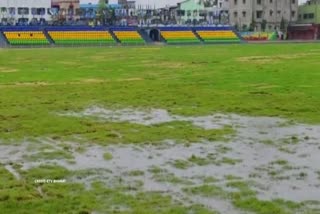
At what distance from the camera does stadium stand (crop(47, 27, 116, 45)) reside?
78.7m

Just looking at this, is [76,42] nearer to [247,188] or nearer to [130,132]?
[130,132]

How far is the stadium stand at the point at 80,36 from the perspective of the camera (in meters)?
78.7

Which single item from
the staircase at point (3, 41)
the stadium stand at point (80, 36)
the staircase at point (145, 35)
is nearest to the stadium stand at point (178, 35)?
the staircase at point (145, 35)

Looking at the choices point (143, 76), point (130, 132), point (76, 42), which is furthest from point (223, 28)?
point (130, 132)

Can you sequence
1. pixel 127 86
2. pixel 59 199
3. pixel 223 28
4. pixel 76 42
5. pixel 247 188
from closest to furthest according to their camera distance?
1. pixel 59 199
2. pixel 247 188
3. pixel 127 86
4. pixel 76 42
5. pixel 223 28

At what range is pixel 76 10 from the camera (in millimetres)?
112438

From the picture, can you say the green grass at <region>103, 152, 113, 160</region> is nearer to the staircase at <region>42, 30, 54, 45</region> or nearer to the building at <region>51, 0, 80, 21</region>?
the staircase at <region>42, 30, 54, 45</region>

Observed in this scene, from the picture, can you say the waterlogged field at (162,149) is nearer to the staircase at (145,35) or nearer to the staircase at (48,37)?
Answer: the staircase at (48,37)

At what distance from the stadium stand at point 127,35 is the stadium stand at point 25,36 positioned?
10.8 metres

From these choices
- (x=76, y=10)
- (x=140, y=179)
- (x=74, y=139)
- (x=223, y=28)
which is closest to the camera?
(x=140, y=179)

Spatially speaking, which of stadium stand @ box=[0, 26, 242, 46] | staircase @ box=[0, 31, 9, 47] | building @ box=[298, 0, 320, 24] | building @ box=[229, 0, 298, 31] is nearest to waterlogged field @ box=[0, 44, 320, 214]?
staircase @ box=[0, 31, 9, 47]

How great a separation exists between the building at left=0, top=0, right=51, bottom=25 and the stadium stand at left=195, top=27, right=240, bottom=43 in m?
29.4

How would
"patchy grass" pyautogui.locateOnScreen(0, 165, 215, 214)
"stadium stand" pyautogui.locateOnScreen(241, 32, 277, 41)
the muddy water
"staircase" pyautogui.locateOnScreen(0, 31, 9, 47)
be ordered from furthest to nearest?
"stadium stand" pyautogui.locateOnScreen(241, 32, 277, 41) → "staircase" pyautogui.locateOnScreen(0, 31, 9, 47) → the muddy water → "patchy grass" pyautogui.locateOnScreen(0, 165, 215, 214)

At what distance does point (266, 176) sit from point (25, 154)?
4184 mm
